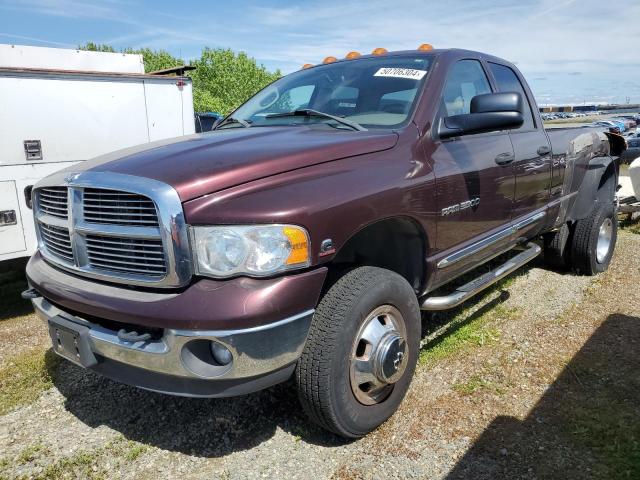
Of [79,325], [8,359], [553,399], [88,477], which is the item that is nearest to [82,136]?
[8,359]

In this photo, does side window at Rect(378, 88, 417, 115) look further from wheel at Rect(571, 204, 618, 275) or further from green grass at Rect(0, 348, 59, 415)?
wheel at Rect(571, 204, 618, 275)

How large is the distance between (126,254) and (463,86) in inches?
96.8

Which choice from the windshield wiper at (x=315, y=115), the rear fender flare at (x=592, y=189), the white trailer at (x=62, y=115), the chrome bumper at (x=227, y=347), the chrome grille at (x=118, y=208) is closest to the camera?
the chrome bumper at (x=227, y=347)

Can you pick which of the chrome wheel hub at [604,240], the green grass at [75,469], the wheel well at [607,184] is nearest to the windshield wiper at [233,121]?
the green grass at [75,469]

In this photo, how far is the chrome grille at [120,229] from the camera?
6.86 feet

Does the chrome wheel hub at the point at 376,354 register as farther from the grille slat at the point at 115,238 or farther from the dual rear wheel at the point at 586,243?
the dual rear wheel at the point at 586,243

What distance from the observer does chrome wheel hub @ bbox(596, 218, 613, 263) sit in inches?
213

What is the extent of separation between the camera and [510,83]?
167 inches

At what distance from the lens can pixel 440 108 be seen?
10.3 feet

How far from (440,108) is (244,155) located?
4.47ft

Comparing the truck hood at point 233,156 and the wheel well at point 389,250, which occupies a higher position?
the truck hood at point 233,156

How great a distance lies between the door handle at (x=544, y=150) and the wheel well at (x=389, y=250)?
175 centimetres

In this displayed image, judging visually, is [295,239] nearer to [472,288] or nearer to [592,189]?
[472,288]

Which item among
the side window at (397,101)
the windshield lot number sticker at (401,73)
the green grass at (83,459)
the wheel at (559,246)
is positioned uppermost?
the windshield lot number sticker at (401,73)
